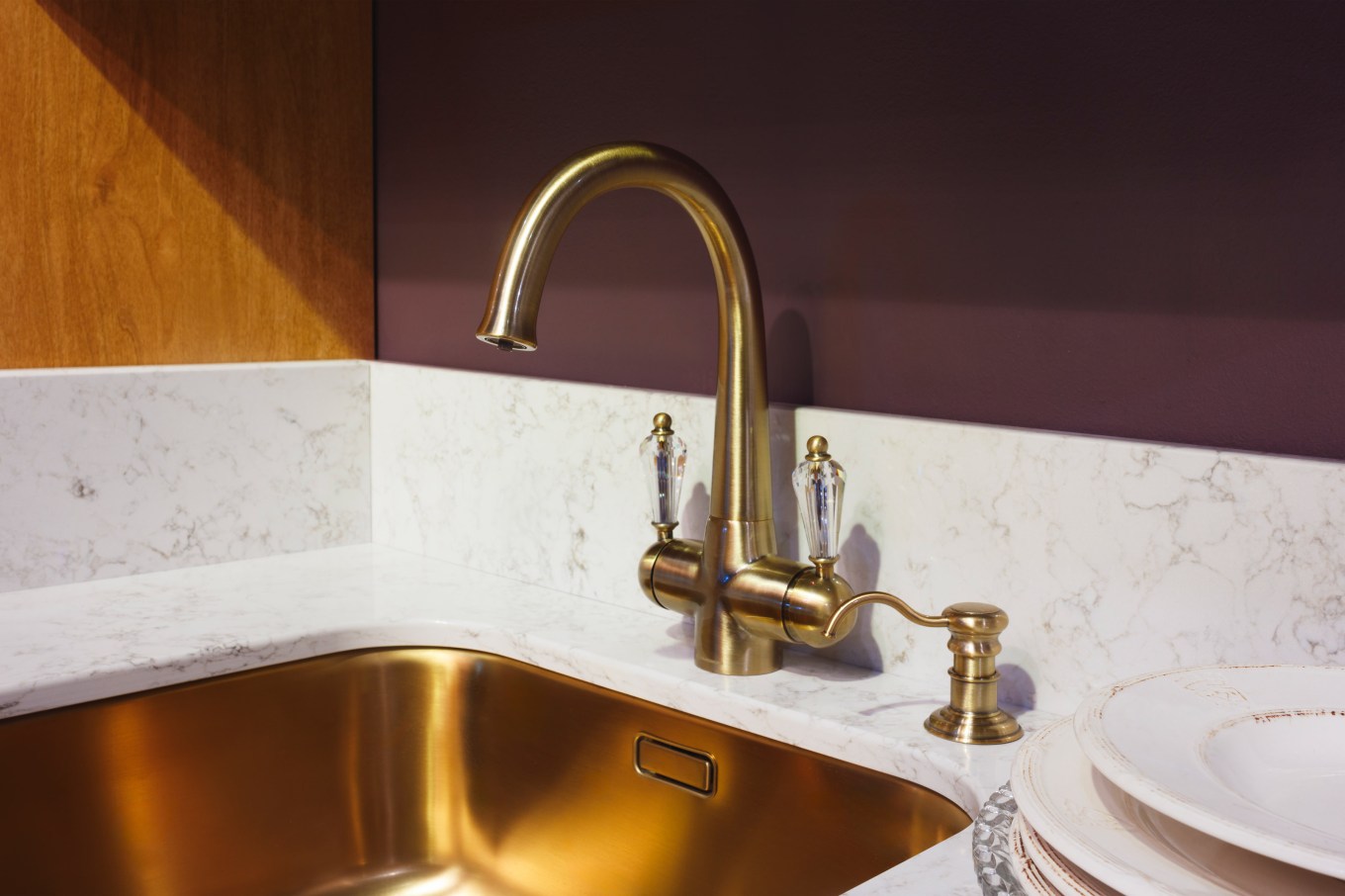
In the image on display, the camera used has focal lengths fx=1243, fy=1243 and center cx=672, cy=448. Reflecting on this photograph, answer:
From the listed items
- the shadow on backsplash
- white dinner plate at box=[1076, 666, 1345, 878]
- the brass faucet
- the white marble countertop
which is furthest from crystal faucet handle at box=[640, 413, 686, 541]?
white dinner plate at box=[1076, 666, 1345, 878]

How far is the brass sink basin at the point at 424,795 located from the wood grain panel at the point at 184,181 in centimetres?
44

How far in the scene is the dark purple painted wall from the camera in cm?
77

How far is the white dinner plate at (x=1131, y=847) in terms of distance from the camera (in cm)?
45

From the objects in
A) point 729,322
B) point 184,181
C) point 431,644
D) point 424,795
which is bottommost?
point 424,795

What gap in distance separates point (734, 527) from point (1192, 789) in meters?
0.48

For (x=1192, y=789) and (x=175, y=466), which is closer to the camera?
(x=1192, y=789)

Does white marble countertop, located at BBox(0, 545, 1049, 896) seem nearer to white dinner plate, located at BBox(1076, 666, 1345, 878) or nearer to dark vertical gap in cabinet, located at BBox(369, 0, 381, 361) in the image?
white dinner plate, located at BBox(1076, 666, 1345, 878)

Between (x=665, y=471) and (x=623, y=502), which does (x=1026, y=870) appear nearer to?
(x=665, y=471)

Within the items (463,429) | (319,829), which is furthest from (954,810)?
(463,429)

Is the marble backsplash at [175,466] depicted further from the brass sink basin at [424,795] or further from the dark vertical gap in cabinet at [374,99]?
the brass sink basin at [424,795]

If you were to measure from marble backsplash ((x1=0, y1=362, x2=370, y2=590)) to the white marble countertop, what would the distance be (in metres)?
0.03

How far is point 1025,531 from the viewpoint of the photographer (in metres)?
0.87

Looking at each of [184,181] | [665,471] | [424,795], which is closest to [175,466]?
[184,181]

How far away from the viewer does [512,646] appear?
1071 mm
